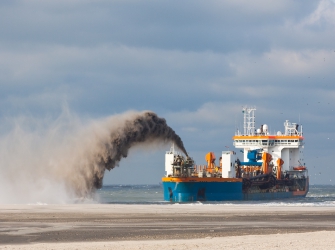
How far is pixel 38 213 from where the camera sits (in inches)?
1341

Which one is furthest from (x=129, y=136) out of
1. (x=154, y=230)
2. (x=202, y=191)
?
(x=154, y=230)

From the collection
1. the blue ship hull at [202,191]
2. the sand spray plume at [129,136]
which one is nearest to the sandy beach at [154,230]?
the sand spray plume at [129,136]

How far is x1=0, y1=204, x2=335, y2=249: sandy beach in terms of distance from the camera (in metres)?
20.6

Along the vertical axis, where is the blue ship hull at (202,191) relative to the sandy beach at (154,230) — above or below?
above

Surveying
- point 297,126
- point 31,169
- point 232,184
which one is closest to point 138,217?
point 31,169

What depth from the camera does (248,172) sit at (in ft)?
233

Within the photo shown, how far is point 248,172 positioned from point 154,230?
46331 mm

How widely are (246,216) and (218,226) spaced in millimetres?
6998

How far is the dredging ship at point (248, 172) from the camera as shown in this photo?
57.4 metres

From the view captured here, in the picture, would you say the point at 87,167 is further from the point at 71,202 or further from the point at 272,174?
the point at 272,174

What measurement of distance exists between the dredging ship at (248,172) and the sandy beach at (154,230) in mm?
20952

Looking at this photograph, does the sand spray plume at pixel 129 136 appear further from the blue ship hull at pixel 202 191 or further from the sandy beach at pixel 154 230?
the blue ship hull at pixel 202 191

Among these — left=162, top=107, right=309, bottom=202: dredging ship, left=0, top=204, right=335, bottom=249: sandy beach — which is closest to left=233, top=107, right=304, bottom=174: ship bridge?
left=162, top=107, right=309, bottom=202: dredging ship

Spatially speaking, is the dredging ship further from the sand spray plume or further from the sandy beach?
the sandy beach
